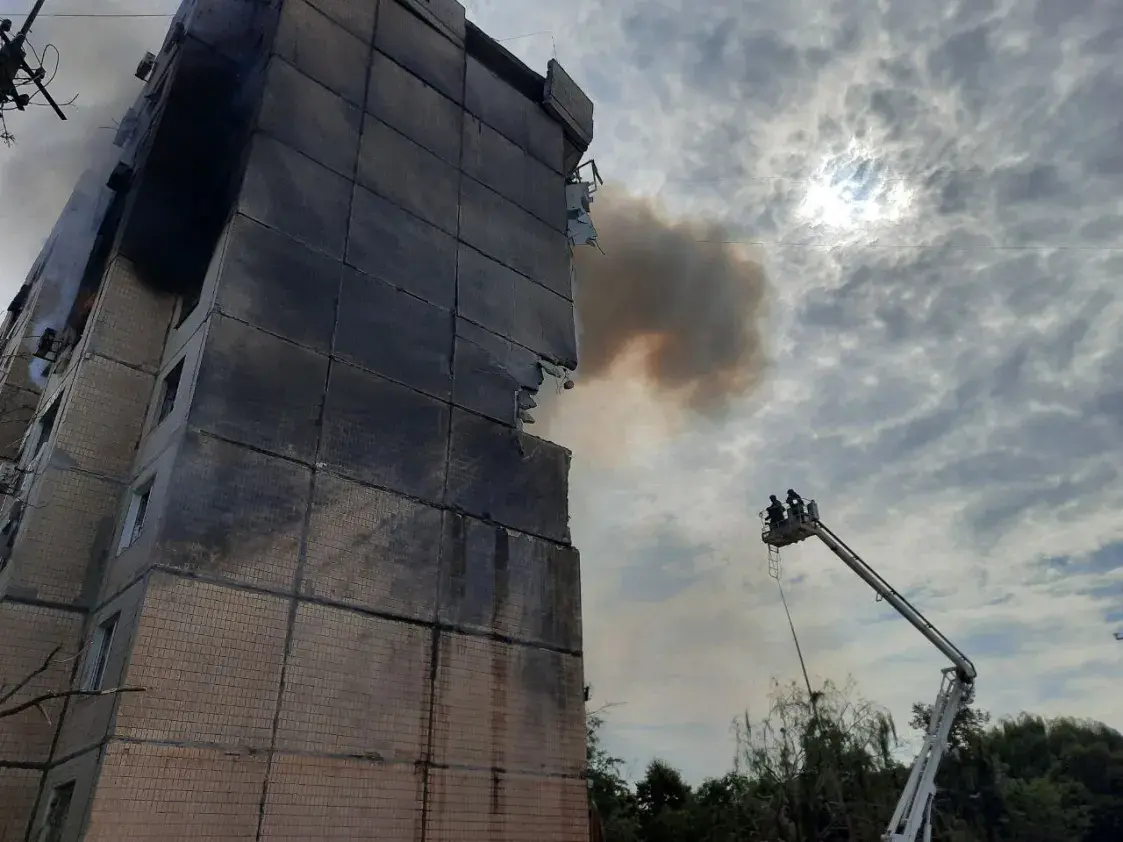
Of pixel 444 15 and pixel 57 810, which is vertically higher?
pixel 444 15

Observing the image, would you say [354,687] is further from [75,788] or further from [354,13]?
[354,13]

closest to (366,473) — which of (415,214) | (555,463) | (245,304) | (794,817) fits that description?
(245,304)

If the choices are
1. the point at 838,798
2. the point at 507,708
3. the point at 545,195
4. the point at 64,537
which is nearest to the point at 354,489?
the point at 64,537

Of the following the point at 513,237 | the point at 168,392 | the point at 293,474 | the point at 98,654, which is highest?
the point at 513,237

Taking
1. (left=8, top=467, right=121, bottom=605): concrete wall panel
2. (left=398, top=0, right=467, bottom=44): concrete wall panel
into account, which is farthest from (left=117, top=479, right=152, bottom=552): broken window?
(left=398, top=0, right=467, bottom=44): concrete wall panel

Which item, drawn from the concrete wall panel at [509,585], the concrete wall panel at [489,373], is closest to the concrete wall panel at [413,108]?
the concrete wall panel at [489,373]

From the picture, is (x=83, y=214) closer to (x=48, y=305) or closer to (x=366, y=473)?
(x=48, y=305)

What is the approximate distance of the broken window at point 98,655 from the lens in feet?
29.5

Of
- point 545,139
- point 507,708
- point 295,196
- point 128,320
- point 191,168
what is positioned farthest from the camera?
point 545,139

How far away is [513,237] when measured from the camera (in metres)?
16.1

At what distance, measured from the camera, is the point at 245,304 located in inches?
428

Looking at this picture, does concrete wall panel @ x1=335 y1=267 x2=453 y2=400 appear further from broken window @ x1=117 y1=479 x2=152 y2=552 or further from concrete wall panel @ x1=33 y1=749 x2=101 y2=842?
concrete wall panel @ x1=33 y1=749 x2=101 y2=842

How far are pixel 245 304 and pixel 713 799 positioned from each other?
99.4 ft

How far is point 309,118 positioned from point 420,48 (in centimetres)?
454
